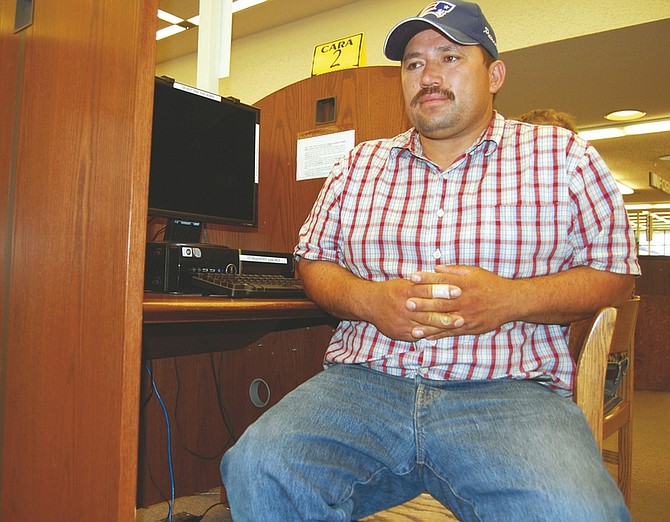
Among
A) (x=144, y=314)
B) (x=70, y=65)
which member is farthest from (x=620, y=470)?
(x=70, y=65)

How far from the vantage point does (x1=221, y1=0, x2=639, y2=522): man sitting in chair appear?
0.92 m

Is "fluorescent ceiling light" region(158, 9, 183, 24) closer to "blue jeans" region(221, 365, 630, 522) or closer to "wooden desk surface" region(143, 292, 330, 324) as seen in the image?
"wooden desk surface" region(143, 292, 330, 324)

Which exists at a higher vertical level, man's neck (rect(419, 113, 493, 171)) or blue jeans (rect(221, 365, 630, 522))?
man's neck (rect(419, 113, 493, 171))

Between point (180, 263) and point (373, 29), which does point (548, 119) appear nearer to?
point (180, 263)

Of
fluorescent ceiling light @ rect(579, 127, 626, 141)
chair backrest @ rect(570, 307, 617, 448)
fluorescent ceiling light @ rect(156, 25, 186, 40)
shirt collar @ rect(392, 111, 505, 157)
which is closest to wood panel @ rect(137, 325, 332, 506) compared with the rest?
shirt collar @ rect(392, 111, 505, 157)

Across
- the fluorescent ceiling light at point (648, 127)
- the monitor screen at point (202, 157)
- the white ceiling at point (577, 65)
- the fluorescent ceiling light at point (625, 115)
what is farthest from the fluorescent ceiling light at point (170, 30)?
the fluorescent ceiling light at point (648, 127)

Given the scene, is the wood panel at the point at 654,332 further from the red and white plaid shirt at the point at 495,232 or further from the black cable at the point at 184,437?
the red and white plaid shirt at the point at 495,232

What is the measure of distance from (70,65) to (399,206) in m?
0.68

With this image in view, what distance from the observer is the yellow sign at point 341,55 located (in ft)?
6.33

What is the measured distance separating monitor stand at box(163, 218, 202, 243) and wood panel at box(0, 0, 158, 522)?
52 cm

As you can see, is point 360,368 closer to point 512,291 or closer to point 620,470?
point 512,291

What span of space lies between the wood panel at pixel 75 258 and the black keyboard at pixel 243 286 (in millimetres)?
342

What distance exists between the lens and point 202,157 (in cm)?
171

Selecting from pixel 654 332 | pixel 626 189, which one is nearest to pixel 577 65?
pixel 654 332
